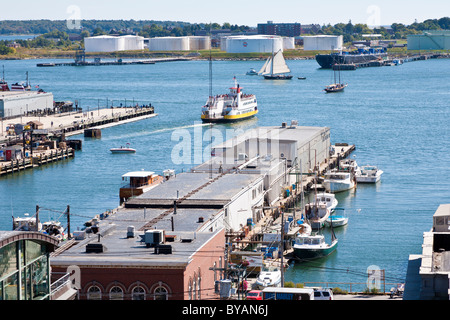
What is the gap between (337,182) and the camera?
28.7m

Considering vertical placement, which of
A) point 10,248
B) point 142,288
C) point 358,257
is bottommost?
point 358,257

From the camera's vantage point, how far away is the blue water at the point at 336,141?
72.2ft

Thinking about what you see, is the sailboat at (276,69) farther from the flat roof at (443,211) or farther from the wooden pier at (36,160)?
the flat roof at (443,211)

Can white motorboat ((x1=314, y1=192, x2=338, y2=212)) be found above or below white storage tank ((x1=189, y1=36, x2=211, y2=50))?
below

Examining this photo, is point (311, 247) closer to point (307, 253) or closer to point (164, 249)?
point (307, 253)

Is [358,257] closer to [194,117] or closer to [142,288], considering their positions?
[142,288]

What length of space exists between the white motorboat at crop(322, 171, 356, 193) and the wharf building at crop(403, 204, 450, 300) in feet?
44.9

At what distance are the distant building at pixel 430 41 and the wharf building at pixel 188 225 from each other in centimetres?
13962

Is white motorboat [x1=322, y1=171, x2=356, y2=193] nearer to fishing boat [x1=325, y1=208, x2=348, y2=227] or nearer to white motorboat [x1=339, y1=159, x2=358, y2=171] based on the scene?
white motorboat [x1=339, y1=159, x2=358, y2=171]

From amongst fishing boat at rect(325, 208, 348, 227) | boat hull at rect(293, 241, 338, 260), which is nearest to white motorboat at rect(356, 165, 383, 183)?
fishing boat at rect(325, 208, 348, 227)

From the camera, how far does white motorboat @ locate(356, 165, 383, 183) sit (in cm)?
3045

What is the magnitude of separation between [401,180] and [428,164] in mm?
4671

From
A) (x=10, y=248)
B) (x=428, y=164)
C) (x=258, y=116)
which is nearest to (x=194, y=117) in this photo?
(x=258, y=116)

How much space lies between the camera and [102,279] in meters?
12.7
